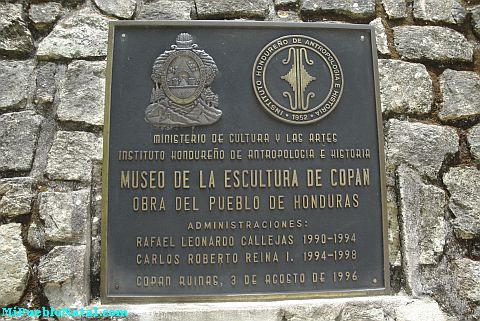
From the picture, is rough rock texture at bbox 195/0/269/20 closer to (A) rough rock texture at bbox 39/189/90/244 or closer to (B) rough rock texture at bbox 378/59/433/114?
(B) rough rock texture at bbox 378/59/433/114

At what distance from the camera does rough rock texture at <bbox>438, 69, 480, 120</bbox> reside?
262 cm

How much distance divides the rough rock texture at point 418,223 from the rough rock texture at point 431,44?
0.73 meters

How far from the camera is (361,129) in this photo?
2.55 m

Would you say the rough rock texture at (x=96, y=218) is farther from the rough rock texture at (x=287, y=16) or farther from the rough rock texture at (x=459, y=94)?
the rough rock texture at (x=459, y=94)

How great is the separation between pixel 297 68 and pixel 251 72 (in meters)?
0.28

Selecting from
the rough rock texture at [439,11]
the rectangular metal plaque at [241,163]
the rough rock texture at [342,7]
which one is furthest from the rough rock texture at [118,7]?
the rough rock texture at [439,11]

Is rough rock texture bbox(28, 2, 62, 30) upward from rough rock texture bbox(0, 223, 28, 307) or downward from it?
upward

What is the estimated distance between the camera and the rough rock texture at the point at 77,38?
2568 mm

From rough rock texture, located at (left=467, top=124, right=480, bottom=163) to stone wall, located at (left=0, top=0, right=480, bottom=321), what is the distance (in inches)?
0.5

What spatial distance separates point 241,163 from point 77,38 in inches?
48.2

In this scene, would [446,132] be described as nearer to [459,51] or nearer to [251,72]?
[459,51]

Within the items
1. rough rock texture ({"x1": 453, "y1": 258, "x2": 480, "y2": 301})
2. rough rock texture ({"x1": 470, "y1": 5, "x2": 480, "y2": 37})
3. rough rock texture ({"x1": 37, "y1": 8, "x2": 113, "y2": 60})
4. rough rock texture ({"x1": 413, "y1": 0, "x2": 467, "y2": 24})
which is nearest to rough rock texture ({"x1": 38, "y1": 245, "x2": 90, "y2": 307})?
rough rock texture ({"x1": 37, "y1": 8, "x2": 113, "y2": 60})

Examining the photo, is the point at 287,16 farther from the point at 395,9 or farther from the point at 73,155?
the point at 73,155

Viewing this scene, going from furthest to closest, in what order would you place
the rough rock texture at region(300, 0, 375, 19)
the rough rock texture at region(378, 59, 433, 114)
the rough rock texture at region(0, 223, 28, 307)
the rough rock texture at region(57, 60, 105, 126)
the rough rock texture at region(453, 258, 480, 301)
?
1. the rough rock texture at region(300, 0, 375, 19)
2. the rough rock texture at region(378, 59, 433, 114)
3. the rough rock texture at region(57, 60, 105, 126)
4. the rough rock texture at region(453, 258, 480, 301)
5. the rough rock texture at region(0, 223, 28, 307)
